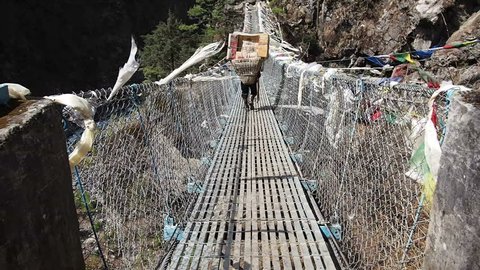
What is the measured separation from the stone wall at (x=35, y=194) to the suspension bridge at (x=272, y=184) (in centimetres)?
62

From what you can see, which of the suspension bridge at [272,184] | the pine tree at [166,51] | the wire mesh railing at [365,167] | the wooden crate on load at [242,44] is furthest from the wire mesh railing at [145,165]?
the pine tree at [166,51]

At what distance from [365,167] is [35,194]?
8.31 ft

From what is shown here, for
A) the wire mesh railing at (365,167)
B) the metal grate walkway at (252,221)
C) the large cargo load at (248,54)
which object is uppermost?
the large cargo load at (248,54)

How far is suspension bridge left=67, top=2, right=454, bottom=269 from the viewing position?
220cm

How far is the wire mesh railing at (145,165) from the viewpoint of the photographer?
2363 millimetres

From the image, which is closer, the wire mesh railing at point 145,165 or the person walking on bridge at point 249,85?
the wire mesh railing at point 145,165

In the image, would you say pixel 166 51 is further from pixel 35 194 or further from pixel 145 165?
pixel 35 194

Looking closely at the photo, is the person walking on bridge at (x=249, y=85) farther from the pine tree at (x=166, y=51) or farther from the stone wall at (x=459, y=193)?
the pine tree at (x=166, y=51)

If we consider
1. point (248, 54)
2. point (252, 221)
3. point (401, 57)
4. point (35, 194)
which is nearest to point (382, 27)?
point (248, 54)

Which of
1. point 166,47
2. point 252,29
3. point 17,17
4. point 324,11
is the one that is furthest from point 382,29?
point 17,17

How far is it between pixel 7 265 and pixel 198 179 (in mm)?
2861

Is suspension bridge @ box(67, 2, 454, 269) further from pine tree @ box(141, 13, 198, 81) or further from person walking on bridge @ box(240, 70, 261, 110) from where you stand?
pine tree @ box(141, 13, 198, 81)

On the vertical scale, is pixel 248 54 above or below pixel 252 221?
above

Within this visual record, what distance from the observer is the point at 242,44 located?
274 inches
